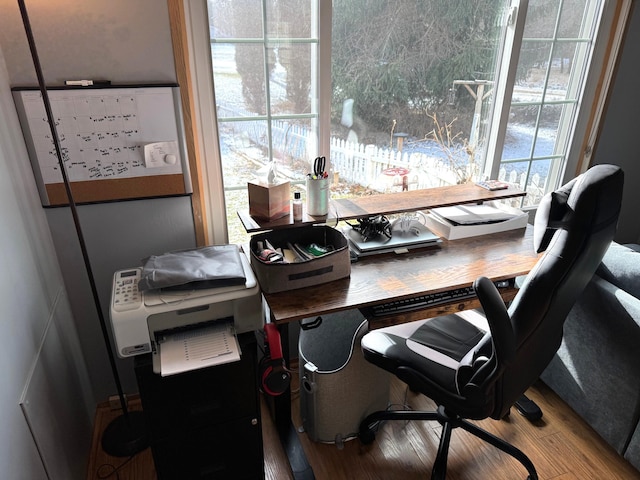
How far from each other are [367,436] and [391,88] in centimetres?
157

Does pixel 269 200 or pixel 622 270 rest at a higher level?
pixel 269 200

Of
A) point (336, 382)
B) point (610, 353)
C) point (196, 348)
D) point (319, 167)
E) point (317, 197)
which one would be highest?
point (319, 167)

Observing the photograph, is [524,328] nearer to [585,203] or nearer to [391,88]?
[585,203]

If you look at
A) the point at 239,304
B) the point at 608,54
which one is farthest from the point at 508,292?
the point at 608,54

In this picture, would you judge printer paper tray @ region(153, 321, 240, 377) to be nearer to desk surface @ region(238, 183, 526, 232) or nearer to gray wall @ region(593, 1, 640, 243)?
desk surface @ region(238, 183, 526, 232)

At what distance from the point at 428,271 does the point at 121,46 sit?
1374 millimetres

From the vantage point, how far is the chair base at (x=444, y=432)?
1.63m

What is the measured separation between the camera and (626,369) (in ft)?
5.32

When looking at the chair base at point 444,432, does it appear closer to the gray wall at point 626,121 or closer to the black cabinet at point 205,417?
the black cabinet at point 205,417

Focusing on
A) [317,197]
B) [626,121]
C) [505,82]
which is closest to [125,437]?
[317,197]

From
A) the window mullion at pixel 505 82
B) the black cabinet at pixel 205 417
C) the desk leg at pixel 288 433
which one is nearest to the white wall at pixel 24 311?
the black cabinet at pixel 205 417

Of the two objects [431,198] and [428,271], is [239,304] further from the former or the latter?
[431,198]

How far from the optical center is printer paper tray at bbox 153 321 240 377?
1.30 meters

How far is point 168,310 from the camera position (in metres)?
1.35
